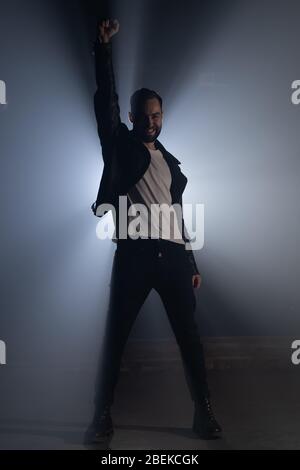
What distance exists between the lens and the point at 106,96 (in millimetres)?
2174

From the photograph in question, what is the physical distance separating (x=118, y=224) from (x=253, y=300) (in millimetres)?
1636

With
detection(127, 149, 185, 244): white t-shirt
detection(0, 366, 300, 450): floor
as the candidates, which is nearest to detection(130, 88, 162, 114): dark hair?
detection(127, 149, 185, 244): white t-shirt

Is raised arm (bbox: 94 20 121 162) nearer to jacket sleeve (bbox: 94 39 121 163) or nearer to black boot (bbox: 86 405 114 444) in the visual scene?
jacket sleeve (bbox: 94 39 121 163)

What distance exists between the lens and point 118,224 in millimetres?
2297

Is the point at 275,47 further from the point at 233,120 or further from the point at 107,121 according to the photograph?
the point at 107,121

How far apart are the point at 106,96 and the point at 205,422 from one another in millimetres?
1329

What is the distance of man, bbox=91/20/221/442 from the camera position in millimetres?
2182

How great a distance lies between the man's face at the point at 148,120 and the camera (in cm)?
234

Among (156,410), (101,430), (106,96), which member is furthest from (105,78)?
(156,410)

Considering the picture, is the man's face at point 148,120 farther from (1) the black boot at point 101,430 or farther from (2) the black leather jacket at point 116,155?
(1) the black boot at point 101,430

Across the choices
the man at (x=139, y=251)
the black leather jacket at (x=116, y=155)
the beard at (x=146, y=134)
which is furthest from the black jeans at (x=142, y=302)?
the beard at (x=146, y=134)

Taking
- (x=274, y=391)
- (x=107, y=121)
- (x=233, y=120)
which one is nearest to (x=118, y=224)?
(x=107, y=121)

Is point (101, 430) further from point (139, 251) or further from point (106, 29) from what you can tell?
point (106, 29)

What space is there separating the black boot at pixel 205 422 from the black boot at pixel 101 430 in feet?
1.12
